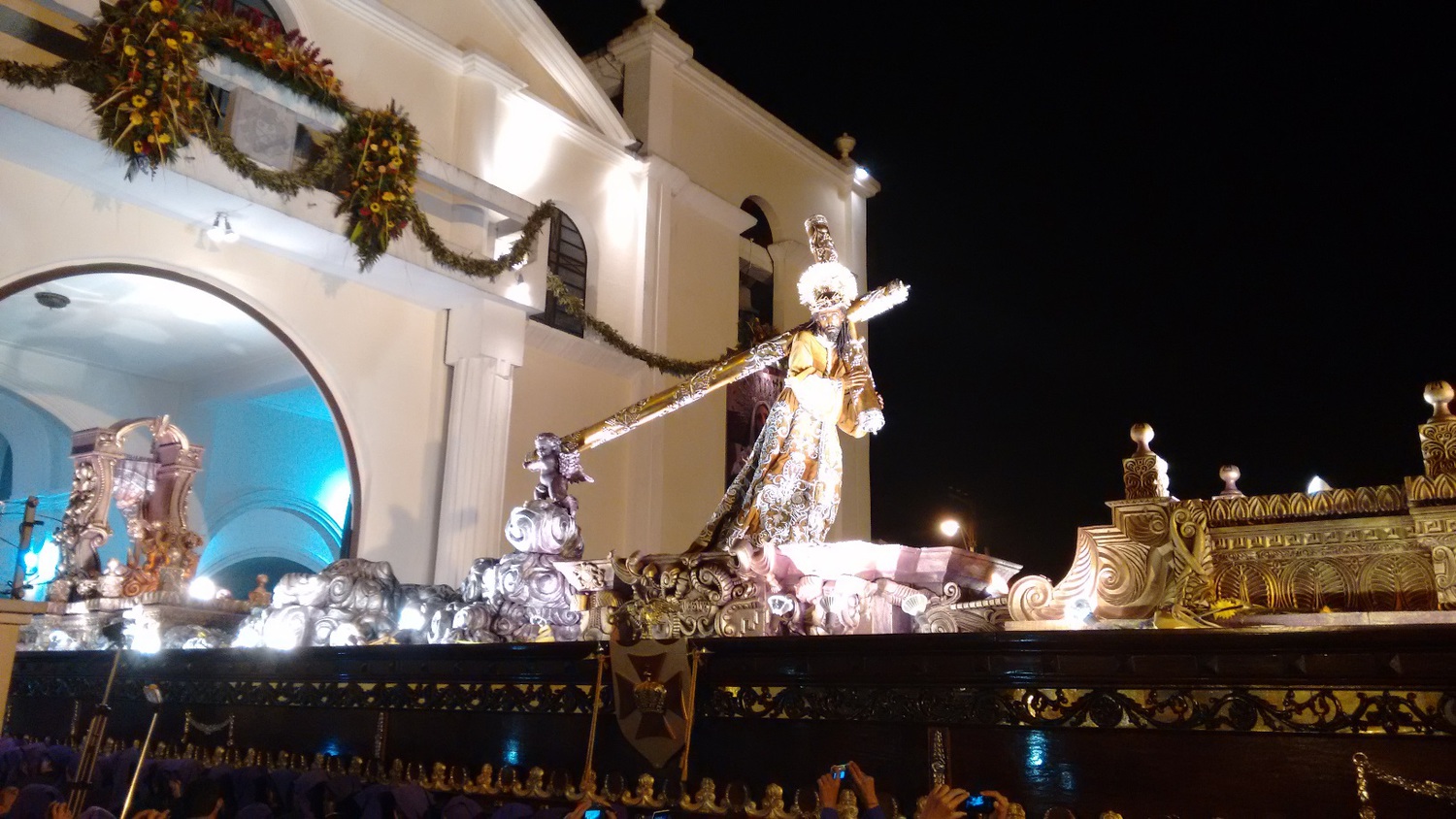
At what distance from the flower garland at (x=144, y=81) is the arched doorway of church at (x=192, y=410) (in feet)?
5.68

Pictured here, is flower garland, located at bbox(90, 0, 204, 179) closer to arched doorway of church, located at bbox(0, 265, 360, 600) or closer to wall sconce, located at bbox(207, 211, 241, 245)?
Result: wall sconce, located at bbox(207, 211, 241, 245)

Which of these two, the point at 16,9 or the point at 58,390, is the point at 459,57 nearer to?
the point at 16,9

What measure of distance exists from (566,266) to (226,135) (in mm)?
5698

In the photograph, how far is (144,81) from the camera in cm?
812

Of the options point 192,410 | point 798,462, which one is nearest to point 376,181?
point 798,462

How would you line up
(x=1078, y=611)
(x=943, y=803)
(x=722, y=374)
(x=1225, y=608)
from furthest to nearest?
(x=722, y=374) → (x=1078, y=611) → (x=1225, y=608) → (x=943, y=803)

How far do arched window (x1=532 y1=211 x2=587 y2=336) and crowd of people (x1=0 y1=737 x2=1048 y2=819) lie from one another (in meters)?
8.78

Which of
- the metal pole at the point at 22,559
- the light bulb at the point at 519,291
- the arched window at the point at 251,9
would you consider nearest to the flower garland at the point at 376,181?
the arched window at the point at 251,9

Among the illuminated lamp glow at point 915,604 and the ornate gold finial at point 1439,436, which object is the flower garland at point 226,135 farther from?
the ornate gold finial at point 1439,436

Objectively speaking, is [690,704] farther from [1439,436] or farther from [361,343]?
[361,343]

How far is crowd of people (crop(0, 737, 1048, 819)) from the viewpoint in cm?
330

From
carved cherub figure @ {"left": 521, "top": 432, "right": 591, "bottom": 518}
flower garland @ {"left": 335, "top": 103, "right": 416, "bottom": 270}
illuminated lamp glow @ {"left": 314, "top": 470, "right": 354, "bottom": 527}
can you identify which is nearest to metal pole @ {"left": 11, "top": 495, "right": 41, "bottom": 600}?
flower garland @ {"left": 335, "top": 103, "right": 416, "bottom": 270}

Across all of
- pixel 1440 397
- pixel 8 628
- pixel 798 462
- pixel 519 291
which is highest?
pixel 519 291

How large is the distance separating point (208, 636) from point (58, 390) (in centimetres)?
759
